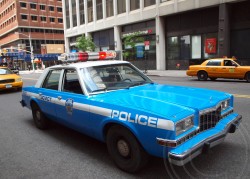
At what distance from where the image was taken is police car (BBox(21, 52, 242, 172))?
10.4 feet

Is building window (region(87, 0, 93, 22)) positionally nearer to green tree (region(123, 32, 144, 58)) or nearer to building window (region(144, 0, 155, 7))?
green tree (region(123, 32, 144, 58))

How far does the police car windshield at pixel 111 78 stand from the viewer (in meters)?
4.52

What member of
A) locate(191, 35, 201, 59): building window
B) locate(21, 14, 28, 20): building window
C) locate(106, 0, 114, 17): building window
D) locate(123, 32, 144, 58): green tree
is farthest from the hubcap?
locate(21, 14, 28, 20): building window

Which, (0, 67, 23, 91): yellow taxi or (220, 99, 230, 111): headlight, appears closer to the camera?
(220, 99, 230, 111): headlight

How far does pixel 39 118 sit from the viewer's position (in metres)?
6.15

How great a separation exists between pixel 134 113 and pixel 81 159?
5.06 ft

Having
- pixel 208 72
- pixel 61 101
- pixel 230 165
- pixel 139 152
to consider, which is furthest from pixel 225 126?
pixel 208 72

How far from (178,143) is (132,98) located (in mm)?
1145

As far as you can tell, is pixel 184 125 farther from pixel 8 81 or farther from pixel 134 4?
pixel 134 4

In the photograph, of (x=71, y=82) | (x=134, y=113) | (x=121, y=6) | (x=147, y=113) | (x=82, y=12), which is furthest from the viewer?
(x=82, y=12)

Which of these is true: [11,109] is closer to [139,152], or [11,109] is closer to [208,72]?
[139,152]

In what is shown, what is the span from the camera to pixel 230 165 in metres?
3.76

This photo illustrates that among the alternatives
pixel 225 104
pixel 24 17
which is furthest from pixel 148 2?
pixel 24 17

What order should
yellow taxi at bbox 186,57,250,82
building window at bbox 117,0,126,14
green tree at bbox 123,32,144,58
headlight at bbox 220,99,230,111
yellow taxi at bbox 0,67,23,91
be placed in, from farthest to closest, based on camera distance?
building window at bbox 117,0,126,14 → green tree at bbox 123,32,144,58 → yellow taxi at bbox 186,57,250,82 → yellow taxi at bbox 0,67,23,91 → headlight at bbox 220,99,230,111
